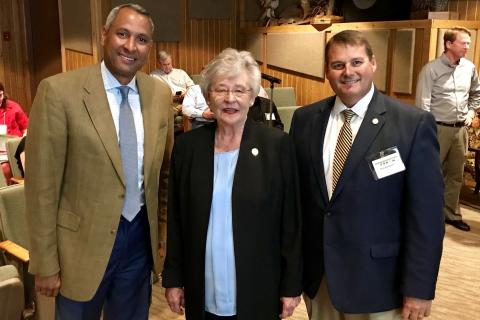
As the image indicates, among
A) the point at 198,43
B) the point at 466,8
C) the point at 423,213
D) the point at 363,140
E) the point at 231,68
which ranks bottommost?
the point at 423,213

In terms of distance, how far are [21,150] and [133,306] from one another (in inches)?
80.7

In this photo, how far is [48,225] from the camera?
5.27ft

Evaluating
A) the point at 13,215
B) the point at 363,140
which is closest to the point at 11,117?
the point at 13,215

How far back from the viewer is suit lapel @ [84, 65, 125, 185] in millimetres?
1588

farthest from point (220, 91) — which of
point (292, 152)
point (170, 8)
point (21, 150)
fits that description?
point (170, 8)

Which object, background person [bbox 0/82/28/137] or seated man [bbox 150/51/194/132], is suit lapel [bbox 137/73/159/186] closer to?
background person [bbox 0/82/28/137]

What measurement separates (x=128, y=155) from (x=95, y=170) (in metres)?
0.12

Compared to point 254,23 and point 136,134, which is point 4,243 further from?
point 254,23

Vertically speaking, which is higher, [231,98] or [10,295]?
[231,98]

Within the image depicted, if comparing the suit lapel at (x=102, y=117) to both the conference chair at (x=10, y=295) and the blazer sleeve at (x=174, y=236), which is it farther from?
the conference chair at (x=10, y=295)

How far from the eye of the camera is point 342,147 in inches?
62.7

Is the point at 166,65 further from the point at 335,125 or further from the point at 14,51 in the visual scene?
the point at 335,125

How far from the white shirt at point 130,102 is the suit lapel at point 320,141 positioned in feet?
1.99

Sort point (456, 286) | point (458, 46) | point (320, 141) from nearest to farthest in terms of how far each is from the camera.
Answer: point (320, 141), point (456, 286), point (458, 46)
